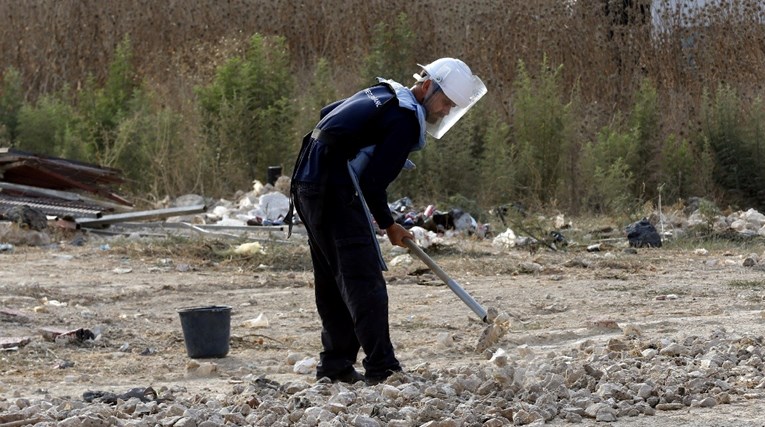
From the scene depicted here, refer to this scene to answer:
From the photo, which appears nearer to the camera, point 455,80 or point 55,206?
point 455,80

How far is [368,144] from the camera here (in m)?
6.23

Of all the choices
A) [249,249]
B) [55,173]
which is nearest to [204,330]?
[249,249]

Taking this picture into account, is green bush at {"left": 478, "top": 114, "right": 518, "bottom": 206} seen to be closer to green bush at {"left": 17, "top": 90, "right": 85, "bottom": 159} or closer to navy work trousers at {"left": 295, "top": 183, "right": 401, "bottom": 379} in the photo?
green bush at {"left": 17, "top": 90, "right": 85, "bottom": 159}

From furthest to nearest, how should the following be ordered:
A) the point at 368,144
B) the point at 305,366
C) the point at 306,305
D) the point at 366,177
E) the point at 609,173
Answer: the point at 609,173 < the point at 306,305 < the point at 305,366 < the point at 368,144 < the point at 366,177

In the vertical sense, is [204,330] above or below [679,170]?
above

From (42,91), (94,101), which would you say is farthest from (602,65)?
(42,91)

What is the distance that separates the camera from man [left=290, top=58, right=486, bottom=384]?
6.12m

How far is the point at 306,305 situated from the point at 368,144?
379cm

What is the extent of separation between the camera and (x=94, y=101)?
1823cm

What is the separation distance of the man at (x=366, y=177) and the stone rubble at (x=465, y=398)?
Answer: 0.37 metres

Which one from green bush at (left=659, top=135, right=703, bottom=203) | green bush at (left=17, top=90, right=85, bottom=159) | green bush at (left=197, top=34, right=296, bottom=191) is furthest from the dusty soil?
green bush at (left=17, top=90, right=85, bottom=159)

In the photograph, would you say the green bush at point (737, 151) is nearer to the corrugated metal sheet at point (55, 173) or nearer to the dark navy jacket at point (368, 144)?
the corrugated metal sheet at point (55, 173)

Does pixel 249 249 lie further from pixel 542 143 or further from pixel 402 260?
pixel 542 143

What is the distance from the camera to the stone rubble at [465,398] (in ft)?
17.7
